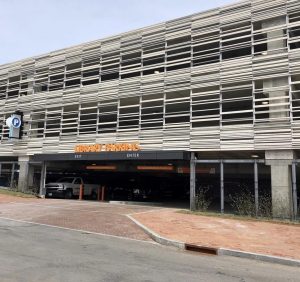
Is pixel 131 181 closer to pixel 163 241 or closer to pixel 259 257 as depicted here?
pixel 163 241

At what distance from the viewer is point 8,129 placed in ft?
106

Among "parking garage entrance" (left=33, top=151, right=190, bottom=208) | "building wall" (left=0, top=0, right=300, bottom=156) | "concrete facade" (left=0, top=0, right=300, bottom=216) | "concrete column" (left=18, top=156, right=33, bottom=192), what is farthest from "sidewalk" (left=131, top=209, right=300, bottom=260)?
"concrete column" (left=18, top=156, right=33, bottom=192)

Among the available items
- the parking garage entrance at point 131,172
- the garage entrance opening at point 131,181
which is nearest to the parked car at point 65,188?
the garage entrance opening at point 131,181

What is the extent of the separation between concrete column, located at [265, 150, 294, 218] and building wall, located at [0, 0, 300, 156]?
548mm

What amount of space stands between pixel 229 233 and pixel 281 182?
21.2 ft

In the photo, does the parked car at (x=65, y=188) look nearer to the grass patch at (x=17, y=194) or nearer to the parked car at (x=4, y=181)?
the grass patch at (x=17, y=194)

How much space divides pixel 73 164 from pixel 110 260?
23439 millimetres

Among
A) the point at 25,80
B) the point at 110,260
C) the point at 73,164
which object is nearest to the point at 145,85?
the point at 73,164

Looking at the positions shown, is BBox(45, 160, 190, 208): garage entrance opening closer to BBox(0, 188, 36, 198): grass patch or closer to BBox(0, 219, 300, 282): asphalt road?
BBox(0, 188, 36, 198): grass patch

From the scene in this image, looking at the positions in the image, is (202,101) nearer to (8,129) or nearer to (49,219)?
(49,219)

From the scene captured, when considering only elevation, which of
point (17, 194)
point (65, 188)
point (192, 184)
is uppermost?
point (192, 184)

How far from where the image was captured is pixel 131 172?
3319 centimetres

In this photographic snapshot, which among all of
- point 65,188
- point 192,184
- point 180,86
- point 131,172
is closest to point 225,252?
point 192,184

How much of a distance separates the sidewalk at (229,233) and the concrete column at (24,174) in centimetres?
1518
